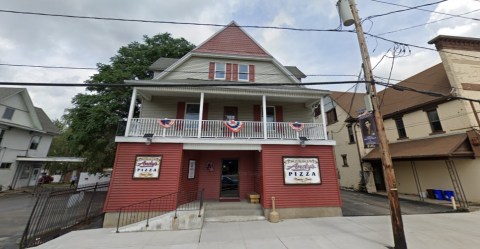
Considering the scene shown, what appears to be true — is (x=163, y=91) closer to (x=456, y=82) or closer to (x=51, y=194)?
(x=51, y=194)

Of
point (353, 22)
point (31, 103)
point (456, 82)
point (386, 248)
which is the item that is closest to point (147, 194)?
point (386, 248)

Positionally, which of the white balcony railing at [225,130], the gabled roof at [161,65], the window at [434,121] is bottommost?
the white balcony railing at [225,130]

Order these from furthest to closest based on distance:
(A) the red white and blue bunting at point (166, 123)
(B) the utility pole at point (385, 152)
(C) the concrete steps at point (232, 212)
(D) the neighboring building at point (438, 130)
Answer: (D) the neighboring building at point (438, 130)
(A) the red white and blue bunting at point (166, 123)
(C) the concrete steps at point (232, 212)
(B) the utility pole at point (385, 152)

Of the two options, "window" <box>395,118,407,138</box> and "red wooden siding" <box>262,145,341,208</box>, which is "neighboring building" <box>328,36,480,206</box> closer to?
"window" <box>395,118,407,138</box>

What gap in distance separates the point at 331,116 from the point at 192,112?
1595 centimetres

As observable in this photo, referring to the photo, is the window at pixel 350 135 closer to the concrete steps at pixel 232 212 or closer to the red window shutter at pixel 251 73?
the red window shutter at pixel 251 73

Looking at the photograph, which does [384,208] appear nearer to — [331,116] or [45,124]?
[331,116]

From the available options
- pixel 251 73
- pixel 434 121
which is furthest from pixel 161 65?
pixel 434 121

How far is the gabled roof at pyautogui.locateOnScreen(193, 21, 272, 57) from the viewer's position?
1351 centimetres

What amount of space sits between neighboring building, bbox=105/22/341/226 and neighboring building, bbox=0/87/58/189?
65.2ft

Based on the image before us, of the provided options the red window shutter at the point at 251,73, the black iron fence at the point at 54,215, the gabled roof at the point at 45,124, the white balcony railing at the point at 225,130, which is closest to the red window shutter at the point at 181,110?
the white balcony railing at the point at 225,130

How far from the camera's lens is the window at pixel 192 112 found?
11841 millimetres

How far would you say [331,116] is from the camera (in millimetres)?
21422

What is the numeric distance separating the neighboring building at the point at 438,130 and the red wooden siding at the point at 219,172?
6.48 meters
